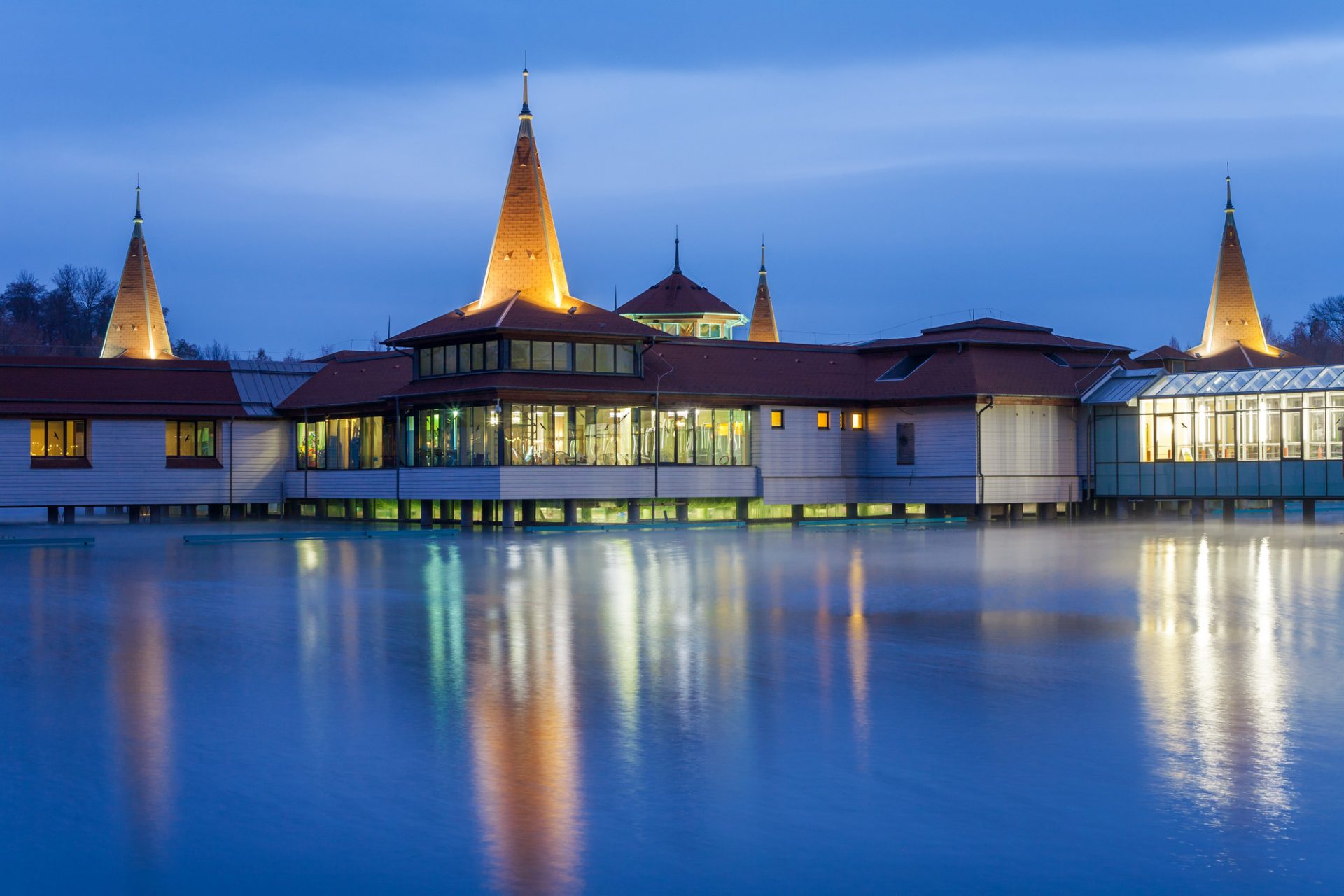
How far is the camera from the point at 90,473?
166ft

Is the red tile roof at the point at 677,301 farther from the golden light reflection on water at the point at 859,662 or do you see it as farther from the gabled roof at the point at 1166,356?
the golden light reflection on water at the point at 859,662

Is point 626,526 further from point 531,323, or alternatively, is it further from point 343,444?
point 343,444

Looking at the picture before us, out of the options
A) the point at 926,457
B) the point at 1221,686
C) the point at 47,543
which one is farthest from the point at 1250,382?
the point at 1221,686

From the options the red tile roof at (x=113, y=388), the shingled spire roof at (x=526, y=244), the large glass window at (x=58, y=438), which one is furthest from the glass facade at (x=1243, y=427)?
the large glass window at (x=58, y=438)

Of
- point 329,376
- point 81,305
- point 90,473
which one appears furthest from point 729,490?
point 81,305

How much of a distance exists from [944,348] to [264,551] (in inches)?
1106

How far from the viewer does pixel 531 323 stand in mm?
46531

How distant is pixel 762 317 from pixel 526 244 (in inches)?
1519

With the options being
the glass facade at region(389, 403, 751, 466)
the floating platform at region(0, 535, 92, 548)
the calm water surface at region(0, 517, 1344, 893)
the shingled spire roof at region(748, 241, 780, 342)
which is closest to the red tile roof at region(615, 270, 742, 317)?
the shingled spire roof at region(748, 241, 780, 342)

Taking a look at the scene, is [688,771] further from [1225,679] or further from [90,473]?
[90,473]

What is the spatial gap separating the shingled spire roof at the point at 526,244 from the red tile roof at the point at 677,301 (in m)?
22.0

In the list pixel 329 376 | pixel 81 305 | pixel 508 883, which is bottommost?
pixel 508 883

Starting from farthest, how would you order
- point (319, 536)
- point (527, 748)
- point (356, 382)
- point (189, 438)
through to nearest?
point (356, 382) → point (189, 438) → point (319, 536) → point (527, 748)

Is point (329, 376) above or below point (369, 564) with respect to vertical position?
above
